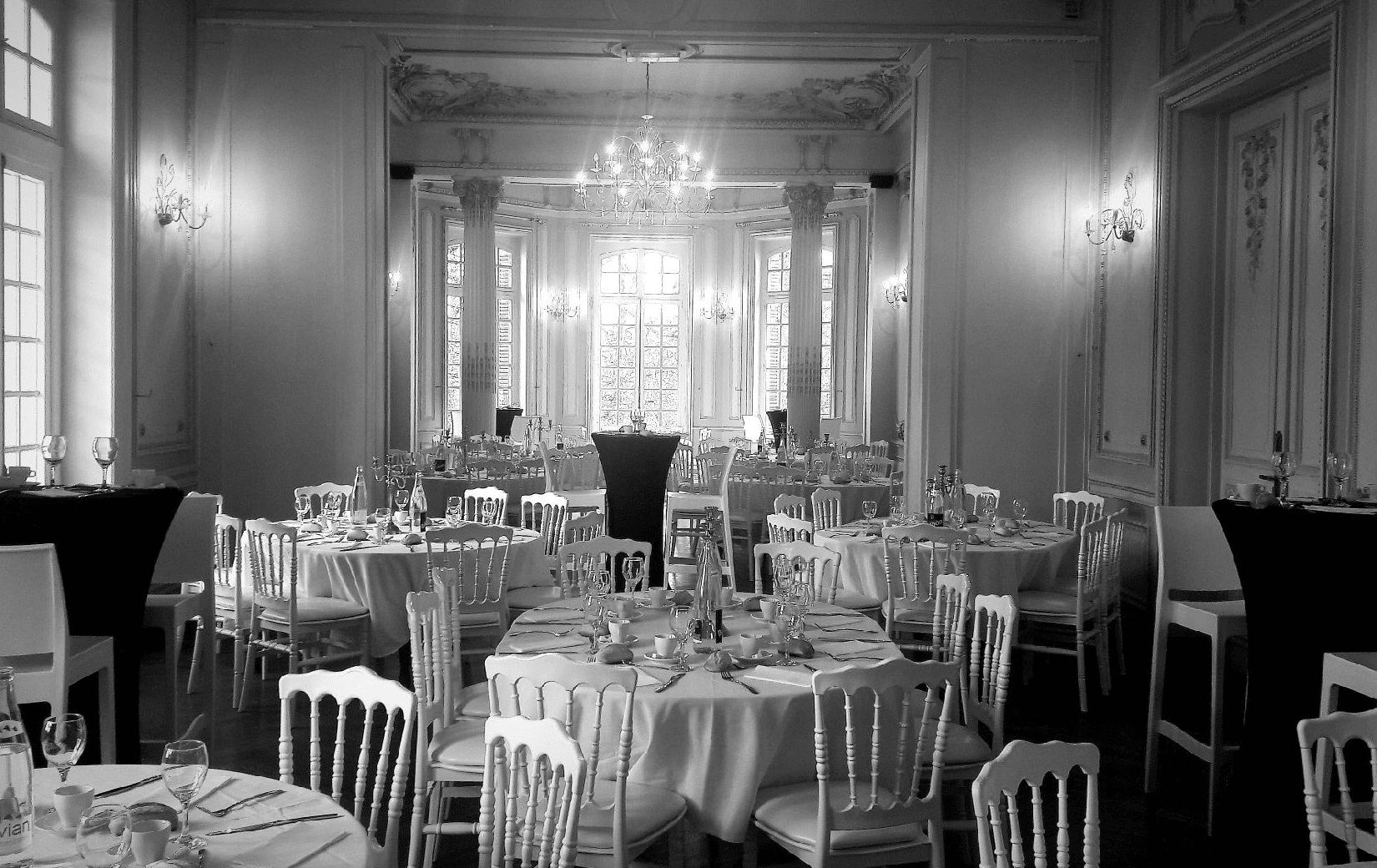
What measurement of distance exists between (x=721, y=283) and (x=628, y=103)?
4.32 m

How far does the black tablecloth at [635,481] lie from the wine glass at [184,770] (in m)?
5.04

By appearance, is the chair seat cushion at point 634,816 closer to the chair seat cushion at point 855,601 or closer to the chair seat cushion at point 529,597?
the chair seat cushion at point 529,597

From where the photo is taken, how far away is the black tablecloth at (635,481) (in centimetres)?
707

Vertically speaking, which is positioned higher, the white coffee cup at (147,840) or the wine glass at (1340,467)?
the wine glass at (1340,467)

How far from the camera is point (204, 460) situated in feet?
27.7

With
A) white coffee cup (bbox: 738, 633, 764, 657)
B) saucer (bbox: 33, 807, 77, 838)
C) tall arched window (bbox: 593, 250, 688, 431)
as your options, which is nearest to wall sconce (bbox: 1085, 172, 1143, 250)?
white coffee cup (bbox: 738, 633, 764, 657)

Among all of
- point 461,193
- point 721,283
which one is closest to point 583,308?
point 721,283

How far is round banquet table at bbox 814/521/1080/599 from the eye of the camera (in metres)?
6.15

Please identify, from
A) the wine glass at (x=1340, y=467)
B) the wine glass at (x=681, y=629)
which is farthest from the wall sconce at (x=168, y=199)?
the wine glass at (x=1340, y=467)

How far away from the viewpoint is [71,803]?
2.18 m

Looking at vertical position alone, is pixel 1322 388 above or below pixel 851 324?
below

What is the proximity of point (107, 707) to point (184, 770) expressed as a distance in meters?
2.53

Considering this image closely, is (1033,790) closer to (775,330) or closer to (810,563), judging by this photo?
(810,563)

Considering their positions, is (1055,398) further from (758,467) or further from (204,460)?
(204,460)
